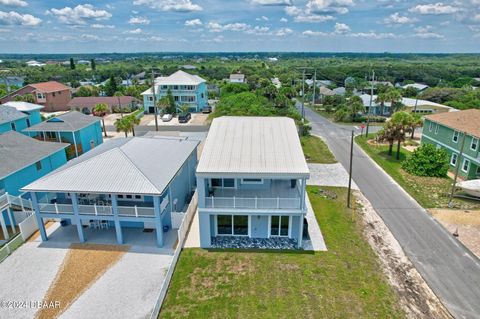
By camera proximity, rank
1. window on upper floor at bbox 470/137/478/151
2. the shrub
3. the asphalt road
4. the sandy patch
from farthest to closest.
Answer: the shrub < window on upper floor at bbox 470/137/478/151 < the asphalt road < the sandy patch

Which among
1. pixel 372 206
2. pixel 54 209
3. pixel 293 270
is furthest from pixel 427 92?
pixel 54 209

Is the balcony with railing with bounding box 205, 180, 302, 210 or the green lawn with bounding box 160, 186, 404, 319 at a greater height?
the balcony with railing with bounding box 205, 180, 302, 210

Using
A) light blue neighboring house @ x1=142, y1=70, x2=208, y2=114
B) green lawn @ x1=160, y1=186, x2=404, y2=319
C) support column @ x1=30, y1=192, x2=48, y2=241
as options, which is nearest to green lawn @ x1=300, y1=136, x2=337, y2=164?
green lawn @ x1=160, y1=186, x2=404, y2=319

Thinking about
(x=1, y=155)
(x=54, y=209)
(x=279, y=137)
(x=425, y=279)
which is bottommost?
(x=425, y=279)

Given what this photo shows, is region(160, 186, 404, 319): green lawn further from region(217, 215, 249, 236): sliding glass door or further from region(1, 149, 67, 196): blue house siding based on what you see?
region(1, 149, 67, 196): blue house siding

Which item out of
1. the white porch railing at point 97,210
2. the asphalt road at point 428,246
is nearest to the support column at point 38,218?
the white porch railing at point 97,210

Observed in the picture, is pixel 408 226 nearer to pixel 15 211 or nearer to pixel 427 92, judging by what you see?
pixel 15 211
